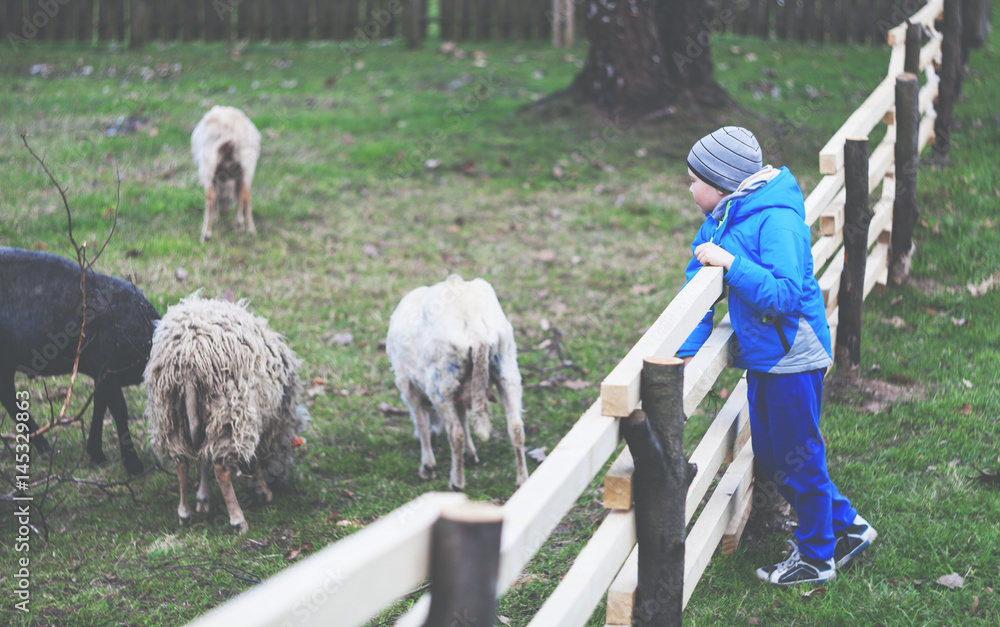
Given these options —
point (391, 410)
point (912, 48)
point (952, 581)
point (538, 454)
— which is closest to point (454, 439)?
point (538, 454)

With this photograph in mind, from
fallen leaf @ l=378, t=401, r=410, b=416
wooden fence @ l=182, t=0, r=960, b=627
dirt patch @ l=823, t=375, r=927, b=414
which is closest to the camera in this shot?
wooden fence @ l=182, t=0, r=960, b=627

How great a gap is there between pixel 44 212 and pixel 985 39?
15.2 m

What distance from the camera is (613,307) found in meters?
7.35

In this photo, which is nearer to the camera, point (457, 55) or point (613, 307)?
point (613, 307)

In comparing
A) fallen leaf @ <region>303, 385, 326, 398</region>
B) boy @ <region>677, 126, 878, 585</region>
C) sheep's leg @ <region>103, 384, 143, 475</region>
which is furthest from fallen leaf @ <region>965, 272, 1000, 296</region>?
sheep's leg @ <region>103, 384, 143, 475</region>

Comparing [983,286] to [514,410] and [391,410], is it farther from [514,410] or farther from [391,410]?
[391,410]

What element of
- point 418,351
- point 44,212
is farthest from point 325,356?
point 44,212

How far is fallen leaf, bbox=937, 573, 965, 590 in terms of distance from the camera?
3.67m

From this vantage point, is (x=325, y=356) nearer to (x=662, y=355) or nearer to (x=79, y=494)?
(x=79, y=494)

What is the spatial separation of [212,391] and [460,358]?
1.36 meters

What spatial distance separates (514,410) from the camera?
4863 mm

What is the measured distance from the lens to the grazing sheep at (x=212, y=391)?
442cm

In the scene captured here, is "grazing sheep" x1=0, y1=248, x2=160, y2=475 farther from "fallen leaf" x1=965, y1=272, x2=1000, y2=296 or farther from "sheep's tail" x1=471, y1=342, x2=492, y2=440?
"fallen leaf" x1=965, y1=272, x2=1000, y2=296

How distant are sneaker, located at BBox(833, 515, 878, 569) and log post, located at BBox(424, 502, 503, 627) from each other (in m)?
2.59
